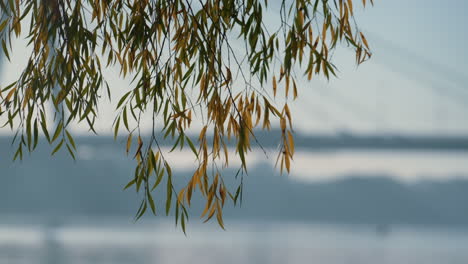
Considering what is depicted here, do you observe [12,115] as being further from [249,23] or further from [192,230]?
[192,230]

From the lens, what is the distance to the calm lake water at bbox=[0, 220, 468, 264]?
806cm

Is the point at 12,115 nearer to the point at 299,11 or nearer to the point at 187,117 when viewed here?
the point at 187,117

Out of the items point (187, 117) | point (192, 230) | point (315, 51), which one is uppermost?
point (315, 51)

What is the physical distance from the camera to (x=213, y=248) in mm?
9047

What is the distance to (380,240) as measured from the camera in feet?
37.3

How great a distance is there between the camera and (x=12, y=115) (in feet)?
5.66

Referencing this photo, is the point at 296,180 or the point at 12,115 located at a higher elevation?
the point at 12,115

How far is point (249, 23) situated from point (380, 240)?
32.3ft

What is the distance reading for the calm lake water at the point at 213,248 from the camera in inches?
317

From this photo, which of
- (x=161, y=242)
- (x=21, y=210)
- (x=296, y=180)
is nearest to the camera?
(x=161, y=242)

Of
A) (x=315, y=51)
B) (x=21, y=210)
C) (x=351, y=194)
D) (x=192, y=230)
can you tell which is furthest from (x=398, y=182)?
(x=315, y=51)

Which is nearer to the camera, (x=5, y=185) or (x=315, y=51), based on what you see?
(x=315, y=51)

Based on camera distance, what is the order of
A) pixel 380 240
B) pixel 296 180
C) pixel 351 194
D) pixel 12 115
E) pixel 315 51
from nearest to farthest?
pixel 12 115 → pixel 315 51 → pixel 380 240 → pixel 296 180 → pixel 351 194

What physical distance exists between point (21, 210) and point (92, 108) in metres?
18.8
